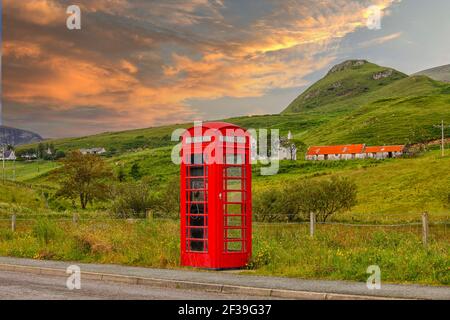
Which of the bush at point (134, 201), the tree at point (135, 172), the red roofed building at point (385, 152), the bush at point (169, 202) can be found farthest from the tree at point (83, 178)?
the red roofed building at point (385, 152)

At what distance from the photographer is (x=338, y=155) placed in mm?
139875

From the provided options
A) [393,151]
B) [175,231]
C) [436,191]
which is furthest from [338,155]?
[175,231]

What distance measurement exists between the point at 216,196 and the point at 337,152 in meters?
129

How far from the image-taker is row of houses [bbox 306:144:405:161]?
131375 mm

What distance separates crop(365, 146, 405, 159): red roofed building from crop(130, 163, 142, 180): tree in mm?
49452

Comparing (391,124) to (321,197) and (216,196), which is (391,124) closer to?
(321,197)

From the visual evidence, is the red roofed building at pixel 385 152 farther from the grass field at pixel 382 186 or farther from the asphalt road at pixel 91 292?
the asphalt road at pixel 91 292

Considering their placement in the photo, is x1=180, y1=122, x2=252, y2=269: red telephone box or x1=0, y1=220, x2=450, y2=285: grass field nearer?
x1=0, y1=220, x2=450, y2=285: grass field

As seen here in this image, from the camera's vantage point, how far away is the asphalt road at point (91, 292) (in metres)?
11.7

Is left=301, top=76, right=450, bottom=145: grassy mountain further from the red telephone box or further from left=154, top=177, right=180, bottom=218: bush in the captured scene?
the red telephone box

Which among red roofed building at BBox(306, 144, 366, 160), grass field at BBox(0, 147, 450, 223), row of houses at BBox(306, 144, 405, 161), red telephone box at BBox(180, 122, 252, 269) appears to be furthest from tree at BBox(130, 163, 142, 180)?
red telephone box at BBox(180, 122, 252, 269)

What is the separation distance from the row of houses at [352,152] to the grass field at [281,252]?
11205cm
